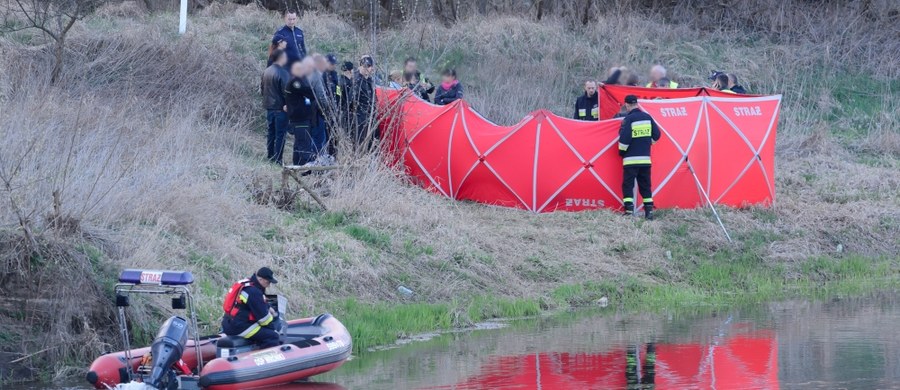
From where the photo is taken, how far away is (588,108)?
2138 centimetres

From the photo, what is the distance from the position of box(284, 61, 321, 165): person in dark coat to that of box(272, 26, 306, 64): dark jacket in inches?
36.1

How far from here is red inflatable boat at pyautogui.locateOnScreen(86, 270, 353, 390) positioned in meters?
10.6

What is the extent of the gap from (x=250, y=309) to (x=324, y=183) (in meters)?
7.03

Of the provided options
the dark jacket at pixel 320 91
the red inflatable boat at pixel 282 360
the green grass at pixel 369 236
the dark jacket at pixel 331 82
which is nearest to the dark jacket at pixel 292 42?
the dark jacket at pixel 331 82

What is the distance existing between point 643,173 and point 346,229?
4.80 meters

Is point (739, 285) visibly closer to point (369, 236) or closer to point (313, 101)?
point (369, 236)

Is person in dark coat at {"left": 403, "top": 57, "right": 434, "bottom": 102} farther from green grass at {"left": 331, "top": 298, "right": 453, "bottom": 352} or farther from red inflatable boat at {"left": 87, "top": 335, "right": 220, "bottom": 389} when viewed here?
red inflatable boat at {"left": 87, "top": 335, "right": 220, "bottom": 389}

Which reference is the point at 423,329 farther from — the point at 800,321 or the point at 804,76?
the point at 804,76

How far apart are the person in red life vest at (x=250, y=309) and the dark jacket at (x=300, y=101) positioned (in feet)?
24.9

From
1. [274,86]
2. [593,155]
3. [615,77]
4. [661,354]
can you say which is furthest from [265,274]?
[615,77]

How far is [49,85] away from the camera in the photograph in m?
20.3

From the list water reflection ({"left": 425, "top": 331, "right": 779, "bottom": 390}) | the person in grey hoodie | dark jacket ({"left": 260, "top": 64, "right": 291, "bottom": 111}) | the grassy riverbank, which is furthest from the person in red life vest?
dark jacket ({"left": 260, "top": 64, "right": 291, "bottom": 111})

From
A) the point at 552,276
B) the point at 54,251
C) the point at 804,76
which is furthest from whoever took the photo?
the point at 804,76

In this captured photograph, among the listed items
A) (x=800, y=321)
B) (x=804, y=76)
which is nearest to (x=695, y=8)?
(x=804, y=76)
